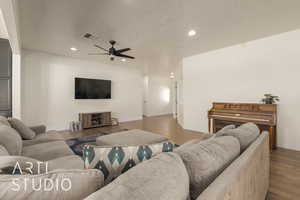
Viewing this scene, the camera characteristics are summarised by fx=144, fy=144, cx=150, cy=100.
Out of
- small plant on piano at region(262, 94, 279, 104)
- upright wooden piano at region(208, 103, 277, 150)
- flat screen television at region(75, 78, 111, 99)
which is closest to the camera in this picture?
upright wooden piano at region(208, 103, 277, 150)

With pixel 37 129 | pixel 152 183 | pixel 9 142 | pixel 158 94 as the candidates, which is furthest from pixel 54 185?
pixel 158 94

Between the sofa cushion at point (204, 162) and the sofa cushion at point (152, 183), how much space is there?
138 mm

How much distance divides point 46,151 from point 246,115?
12.3ft

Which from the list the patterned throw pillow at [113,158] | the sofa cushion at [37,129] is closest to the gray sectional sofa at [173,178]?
the patterned throw pillow at [113,158]

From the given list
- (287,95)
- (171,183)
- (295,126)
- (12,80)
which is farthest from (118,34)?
(295,126)

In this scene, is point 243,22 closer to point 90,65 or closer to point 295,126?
point 295,126

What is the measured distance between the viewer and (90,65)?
536cm

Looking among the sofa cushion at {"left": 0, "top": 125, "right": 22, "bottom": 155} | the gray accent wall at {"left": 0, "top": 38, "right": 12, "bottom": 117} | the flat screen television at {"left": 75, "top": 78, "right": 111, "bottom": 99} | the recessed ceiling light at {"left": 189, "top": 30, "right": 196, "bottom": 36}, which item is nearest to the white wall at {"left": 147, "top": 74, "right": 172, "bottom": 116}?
the flat screen television at {"left": 75, "top": 78, "right": 111, "bottom": 99}

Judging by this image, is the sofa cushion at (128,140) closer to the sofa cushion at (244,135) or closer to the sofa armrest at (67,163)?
the sofa armrest at (67,163)

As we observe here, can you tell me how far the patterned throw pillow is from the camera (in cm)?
79

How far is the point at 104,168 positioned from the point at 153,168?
1.00 ft

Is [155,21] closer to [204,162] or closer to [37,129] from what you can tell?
[204,162]

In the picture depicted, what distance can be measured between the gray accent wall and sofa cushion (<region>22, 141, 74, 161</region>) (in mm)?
2291

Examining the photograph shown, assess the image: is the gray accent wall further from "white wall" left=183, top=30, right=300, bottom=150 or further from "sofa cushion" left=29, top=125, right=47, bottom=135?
"white wall" left=183, top=30, right=300, bottom=150
